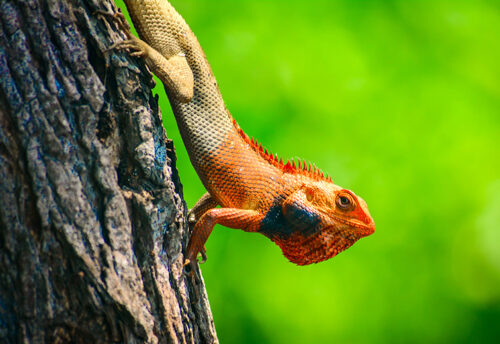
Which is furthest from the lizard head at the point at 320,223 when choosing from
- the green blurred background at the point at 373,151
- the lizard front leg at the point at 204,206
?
the green blurred background at the point at 373,151

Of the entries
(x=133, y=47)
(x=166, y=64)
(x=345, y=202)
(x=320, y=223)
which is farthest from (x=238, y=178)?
(x=133, y=47)

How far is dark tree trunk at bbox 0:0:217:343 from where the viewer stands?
73.5 inches

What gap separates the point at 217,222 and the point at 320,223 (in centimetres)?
66

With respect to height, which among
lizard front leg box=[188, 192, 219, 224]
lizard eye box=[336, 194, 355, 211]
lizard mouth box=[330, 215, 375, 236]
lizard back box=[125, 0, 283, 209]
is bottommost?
lizard mouth box=[330, 215, 375, 236]

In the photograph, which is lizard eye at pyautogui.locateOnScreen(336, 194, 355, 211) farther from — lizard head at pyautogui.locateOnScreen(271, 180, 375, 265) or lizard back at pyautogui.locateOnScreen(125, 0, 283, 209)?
lizard back at pyautogui.locateOnScreen(125, 0, 283, 209)

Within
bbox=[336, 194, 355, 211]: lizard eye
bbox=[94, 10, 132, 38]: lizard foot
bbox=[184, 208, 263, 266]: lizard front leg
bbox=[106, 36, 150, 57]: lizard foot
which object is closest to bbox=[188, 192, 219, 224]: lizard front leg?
bbox=[184, 208, 263, 266]: lizard front leg

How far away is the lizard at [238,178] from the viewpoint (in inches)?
114

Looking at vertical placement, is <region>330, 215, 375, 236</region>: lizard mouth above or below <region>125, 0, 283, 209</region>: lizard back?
below

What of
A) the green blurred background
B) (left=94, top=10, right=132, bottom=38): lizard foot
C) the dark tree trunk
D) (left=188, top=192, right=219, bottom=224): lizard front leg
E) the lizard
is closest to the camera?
the dark tree trunk

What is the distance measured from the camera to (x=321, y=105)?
4668 millimetres

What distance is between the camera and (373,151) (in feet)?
15.2

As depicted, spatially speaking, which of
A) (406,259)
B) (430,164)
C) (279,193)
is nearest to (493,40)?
(430,164)

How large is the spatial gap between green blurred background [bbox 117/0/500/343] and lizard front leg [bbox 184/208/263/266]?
64.3 inches

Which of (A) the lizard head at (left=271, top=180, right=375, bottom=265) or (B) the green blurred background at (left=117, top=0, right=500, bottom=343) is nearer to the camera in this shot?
(A) the lizard head at (left=271, top=180, right=375, bottom=265)
